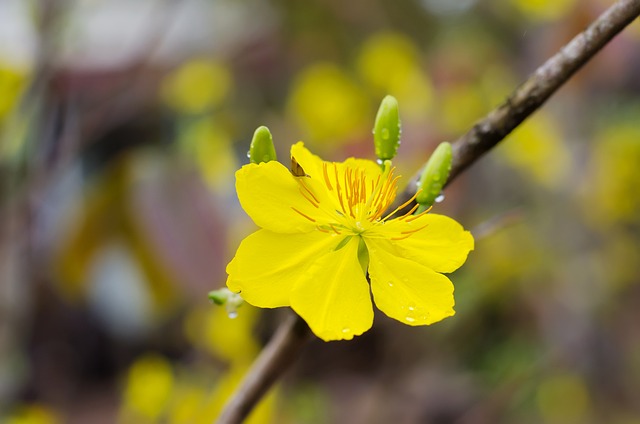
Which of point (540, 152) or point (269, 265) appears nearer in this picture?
point (269, 265)

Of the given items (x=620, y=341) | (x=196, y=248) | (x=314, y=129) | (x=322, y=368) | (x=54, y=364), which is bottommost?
(x=620, y=341)

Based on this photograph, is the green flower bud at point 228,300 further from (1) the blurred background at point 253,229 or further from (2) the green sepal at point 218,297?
(1) the blurred background at point 253,229

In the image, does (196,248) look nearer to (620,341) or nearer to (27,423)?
(27,423)

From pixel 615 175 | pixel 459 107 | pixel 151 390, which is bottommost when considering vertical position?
pixel 615 175

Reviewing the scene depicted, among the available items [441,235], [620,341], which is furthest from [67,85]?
[620,341]

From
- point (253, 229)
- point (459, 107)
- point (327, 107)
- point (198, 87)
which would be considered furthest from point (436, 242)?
point (198, 87)

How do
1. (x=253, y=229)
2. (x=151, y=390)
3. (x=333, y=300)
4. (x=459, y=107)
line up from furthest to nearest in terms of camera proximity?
(x=459, y=107), (x=253, y=229), (x=151, y=390), (x=333, y=300)

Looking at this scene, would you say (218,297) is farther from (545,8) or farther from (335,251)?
(545,8)
